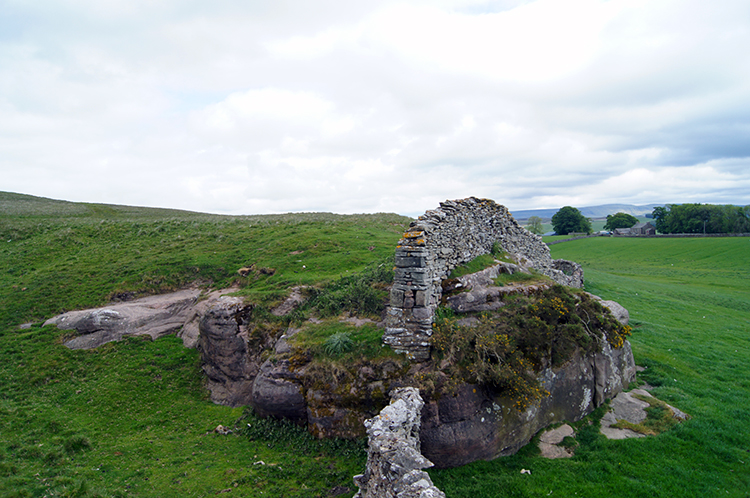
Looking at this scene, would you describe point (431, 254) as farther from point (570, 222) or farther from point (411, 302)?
point (570, 222)

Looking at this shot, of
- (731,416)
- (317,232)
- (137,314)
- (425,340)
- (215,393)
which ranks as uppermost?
(317,232)

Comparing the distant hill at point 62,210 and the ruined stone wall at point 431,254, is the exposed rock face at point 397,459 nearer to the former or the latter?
the ruined stone wall at point 431,254

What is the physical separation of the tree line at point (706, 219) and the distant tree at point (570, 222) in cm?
1652

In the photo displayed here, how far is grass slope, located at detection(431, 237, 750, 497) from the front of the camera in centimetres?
928

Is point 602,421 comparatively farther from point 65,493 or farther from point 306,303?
point 65,493

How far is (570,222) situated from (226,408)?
98696mm

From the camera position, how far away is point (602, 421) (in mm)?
12281

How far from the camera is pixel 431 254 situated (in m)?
13.2

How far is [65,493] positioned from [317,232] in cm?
2198

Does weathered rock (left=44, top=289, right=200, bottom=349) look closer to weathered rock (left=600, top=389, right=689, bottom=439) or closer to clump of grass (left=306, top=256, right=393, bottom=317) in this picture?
clump of grass (left=306, top=256, right=393, bottom=317)

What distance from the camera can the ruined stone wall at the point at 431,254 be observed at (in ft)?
39.7

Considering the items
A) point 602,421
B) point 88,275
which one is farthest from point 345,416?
point 88,275

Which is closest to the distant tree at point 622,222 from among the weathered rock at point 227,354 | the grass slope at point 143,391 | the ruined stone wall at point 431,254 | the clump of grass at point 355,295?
the grass slope at point 143,391

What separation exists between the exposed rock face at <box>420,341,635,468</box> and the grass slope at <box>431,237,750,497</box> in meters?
0.35
